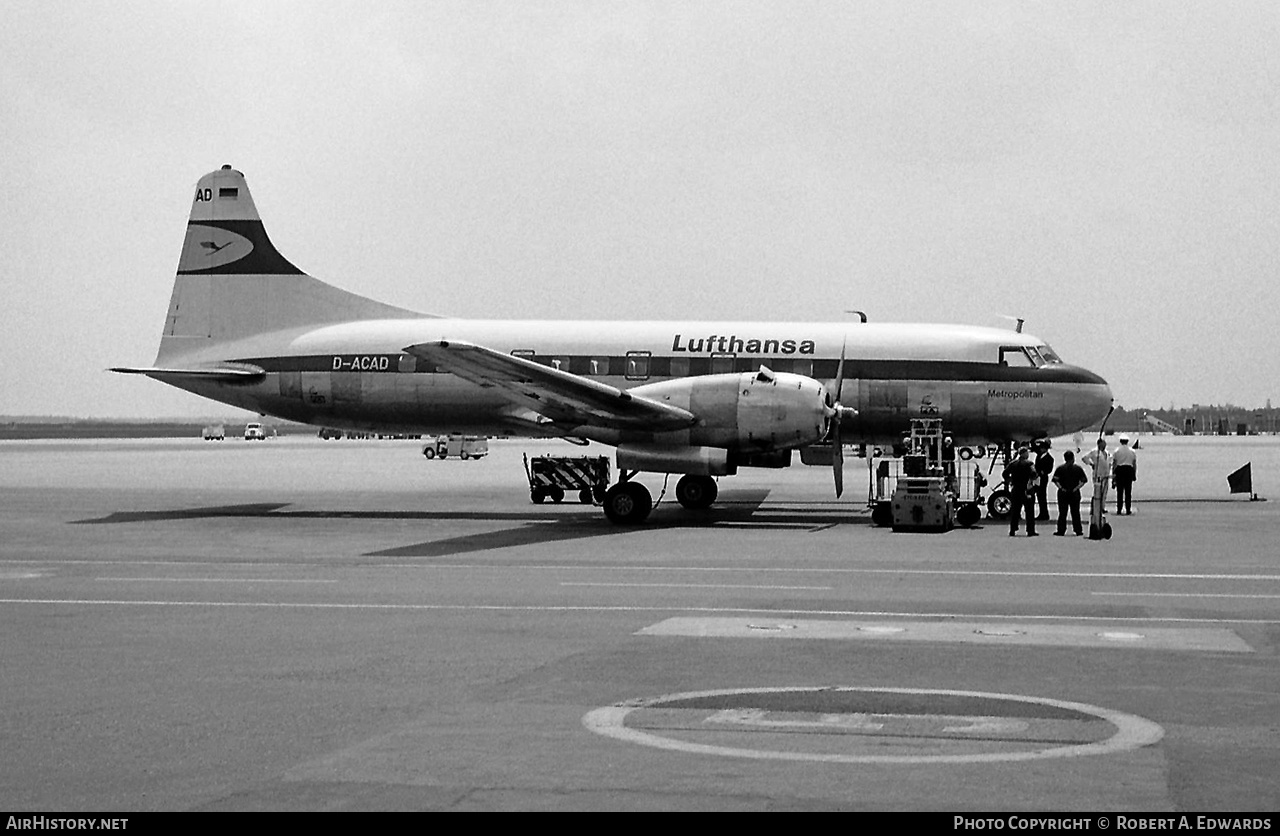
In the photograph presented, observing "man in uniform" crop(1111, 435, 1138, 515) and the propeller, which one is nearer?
the propeller

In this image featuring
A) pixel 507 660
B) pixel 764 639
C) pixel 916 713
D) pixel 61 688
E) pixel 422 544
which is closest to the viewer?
pixel 916 713

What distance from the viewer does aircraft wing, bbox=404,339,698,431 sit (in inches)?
1029

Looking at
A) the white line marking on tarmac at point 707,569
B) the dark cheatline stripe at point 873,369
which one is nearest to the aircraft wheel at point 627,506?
the dark cheatline stripe at point 873,369

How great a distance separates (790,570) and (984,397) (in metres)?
13.8

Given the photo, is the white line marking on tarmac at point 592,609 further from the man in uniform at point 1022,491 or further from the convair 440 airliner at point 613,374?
the man in uniform at point 1022,491

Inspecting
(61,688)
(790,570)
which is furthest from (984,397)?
(61,688)

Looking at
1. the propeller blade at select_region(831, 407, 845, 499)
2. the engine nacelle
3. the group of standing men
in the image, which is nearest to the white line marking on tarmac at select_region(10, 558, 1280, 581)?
the group of standing men

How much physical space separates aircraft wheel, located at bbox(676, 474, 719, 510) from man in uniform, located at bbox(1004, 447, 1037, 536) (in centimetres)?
855

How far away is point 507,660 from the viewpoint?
461 inches

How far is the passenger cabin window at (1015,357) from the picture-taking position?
3231 cm

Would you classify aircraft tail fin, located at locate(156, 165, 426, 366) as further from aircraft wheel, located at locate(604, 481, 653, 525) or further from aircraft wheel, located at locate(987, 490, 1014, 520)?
aircraft wheel, located at locate(987, 490, 1014, 520)

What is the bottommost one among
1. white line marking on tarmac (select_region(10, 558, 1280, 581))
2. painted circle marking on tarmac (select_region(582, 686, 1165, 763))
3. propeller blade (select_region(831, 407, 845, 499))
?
painted circle marking on tarmac (select_region(582, 686, 1165, 763))

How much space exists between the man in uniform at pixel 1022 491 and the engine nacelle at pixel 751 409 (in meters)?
4.00
